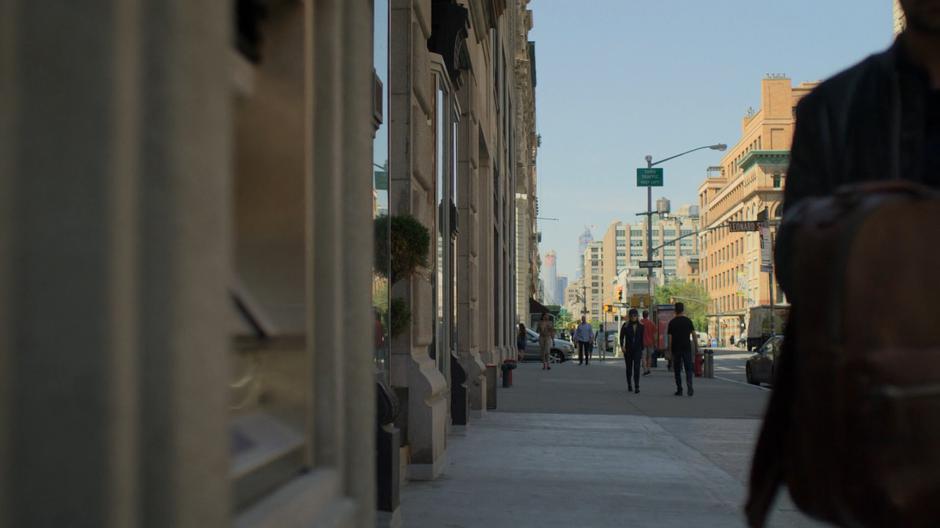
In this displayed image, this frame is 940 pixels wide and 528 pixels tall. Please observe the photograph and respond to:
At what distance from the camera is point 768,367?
84.7 feet

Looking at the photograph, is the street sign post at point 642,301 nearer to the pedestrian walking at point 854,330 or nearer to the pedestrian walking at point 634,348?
the pedestrian walking at point 634,348

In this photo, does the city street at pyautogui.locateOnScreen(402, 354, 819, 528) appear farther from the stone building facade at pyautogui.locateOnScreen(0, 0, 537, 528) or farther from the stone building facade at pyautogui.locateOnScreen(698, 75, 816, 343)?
the stone building facade at pyautogui.locateOnScreen(698, 75, 816, 343)

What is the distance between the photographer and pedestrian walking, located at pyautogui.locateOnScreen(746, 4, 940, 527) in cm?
161

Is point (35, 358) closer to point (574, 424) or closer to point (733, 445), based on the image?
point (733, 445)

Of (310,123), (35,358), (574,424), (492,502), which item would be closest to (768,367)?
(574,424)

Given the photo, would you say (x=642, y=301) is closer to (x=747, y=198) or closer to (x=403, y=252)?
(x=403, y=252)

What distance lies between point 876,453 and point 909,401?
0.09m

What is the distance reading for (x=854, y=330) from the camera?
5.46ft

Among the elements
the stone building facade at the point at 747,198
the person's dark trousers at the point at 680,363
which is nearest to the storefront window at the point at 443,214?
the person's dark trousers at the point at 680,363

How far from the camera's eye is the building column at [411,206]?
848 centimetres

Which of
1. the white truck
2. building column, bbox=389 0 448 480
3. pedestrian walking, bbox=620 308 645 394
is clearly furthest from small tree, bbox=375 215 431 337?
the white truck

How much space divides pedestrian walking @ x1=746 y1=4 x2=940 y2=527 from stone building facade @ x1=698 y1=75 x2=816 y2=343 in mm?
93919

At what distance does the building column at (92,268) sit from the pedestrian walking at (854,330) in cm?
107

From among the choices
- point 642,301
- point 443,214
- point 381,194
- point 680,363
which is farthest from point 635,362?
point 642,301
